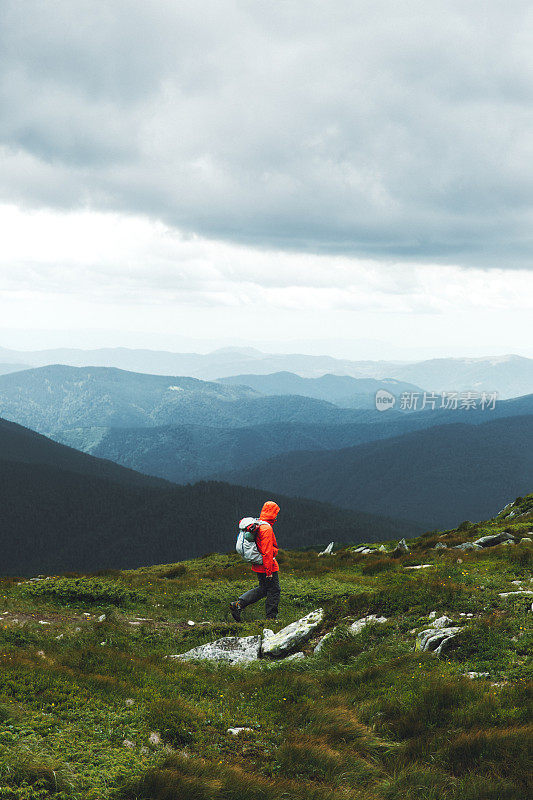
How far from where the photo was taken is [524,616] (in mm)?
11469

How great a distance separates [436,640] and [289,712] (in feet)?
13.4

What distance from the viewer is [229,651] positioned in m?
12.4

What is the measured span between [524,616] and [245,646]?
22.5 ft

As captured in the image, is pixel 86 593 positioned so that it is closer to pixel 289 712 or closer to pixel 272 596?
pixel 272 596

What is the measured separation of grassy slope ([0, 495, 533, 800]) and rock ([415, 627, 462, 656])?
266 mm

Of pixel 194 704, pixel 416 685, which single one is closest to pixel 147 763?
pixel 194 704

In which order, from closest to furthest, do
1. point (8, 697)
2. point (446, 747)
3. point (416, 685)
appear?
point (446, 747) < point (8, 697) < point (416, 685)

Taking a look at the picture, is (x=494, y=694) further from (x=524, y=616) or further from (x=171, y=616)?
(x=171, y=616)

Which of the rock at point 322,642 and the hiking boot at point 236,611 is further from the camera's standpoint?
the hiking boot at point 236,611

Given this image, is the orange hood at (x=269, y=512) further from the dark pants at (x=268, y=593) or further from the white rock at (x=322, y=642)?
the white rock at (x=322, y=642)

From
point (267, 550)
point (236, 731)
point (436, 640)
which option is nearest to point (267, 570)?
point (267, 550)

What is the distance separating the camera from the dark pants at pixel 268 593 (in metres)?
15.2

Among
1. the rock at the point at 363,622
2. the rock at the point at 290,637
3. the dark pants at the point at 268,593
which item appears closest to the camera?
the rock at the point at 290,637

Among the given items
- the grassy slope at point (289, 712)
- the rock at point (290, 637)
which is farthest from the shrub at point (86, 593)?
the rock at point (290, 637)
